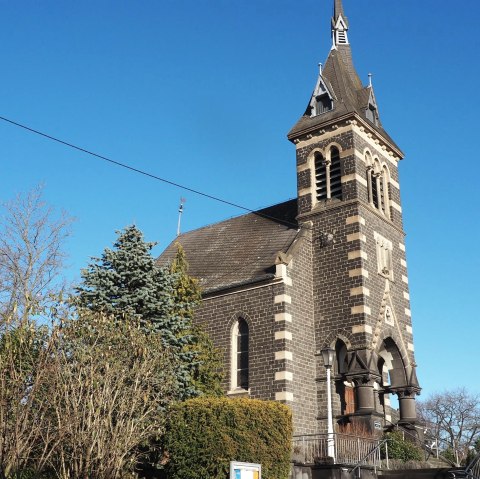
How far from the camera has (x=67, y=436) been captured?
49.9 feet

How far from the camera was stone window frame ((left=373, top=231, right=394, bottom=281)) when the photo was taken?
86.4ft

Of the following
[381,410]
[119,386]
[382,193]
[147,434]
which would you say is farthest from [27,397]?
[382,193]

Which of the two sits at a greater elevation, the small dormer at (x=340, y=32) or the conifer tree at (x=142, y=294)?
the small dormer at (x=340, y=32)

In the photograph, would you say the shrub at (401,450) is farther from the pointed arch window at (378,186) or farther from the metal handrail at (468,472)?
the pointed arch window at (378,186)

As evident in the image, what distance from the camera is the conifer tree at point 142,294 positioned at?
2142 cm

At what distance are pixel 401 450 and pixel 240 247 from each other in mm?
11463

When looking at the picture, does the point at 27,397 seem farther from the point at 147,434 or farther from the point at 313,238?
the point at 313,238

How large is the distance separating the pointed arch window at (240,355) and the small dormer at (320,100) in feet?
35.0

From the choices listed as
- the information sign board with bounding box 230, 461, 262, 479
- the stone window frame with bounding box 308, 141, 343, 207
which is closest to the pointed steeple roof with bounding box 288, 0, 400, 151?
the stone window frame with bounding box 308, 141, 343, 207

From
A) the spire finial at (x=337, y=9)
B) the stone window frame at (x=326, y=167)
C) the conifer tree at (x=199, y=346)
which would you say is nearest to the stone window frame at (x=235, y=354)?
the conifer tree at (x=199, y=346)

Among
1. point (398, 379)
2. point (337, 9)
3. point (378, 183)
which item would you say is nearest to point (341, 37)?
point (337, 9)

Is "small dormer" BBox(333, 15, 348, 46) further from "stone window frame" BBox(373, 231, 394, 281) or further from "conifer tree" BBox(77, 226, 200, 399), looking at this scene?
"conifer tree" BBox(77, 226, 200, 399)

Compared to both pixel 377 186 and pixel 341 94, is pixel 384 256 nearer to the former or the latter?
pixel 377 186

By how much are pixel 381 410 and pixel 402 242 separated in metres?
7.75
